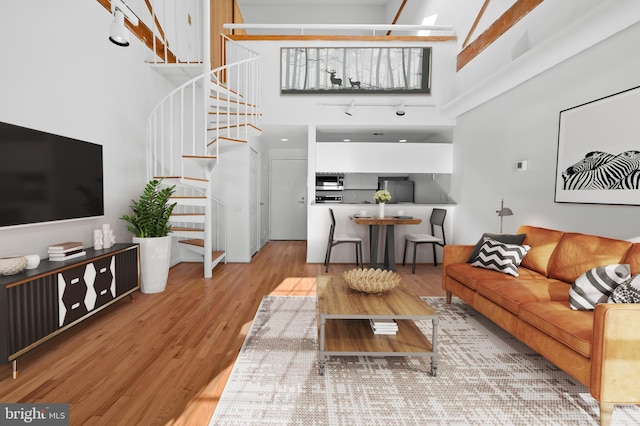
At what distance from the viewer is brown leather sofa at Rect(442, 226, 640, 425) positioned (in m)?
1.70

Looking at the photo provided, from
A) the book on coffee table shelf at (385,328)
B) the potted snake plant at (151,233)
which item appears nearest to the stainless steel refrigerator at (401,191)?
the potted snake plant at (151,233)

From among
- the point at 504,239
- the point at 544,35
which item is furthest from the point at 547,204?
the point at 544,35

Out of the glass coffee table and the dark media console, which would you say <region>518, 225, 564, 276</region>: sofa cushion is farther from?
the dark media console

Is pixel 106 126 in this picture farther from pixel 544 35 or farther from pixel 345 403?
pixel 544 35

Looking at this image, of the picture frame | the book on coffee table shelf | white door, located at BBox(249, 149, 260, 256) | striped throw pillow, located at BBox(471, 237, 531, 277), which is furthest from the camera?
white door, located at BBox(249, 149, 260, 256)

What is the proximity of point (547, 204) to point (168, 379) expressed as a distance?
4.04 m

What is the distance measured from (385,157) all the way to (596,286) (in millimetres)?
4200

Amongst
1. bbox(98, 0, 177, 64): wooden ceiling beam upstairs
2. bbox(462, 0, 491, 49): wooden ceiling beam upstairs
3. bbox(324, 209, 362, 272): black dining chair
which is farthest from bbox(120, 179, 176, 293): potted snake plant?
bbox(462, 0, 491, 49): wooden ceiling beam upstairs

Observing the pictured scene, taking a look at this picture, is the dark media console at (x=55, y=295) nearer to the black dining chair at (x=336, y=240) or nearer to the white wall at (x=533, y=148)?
the black dining chair at (x=336, y=240)

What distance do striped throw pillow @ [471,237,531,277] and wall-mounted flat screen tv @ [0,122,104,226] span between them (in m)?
4.01

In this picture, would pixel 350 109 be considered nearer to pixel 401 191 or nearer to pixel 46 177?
pixel 401 191

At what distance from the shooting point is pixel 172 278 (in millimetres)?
4703

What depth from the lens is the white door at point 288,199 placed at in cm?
852

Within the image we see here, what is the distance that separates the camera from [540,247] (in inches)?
129
